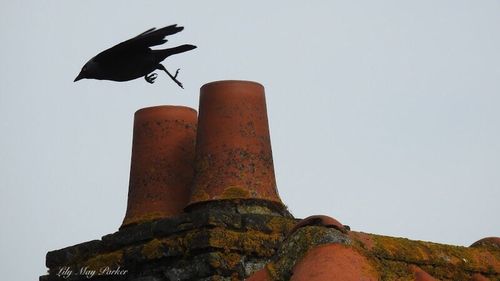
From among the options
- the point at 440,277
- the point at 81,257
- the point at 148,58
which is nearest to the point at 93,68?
the point at 148,58

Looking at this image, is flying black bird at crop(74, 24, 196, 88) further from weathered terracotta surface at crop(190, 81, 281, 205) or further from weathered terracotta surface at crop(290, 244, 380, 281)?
weathered terracotta surface at crop(290, 244, 380, 281)

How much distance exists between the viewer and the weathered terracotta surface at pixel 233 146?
6.30m

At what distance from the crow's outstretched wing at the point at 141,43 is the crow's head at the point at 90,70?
0.19 ft

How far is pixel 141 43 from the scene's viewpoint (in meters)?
6.61

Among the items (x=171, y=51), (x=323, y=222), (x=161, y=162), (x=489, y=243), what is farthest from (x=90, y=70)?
(x=323, y=222)

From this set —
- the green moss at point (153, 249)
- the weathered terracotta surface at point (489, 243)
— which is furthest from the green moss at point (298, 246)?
the weathered terracotta surface at point (489, 243)

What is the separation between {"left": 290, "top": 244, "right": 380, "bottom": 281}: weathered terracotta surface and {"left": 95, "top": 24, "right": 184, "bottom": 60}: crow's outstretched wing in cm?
266

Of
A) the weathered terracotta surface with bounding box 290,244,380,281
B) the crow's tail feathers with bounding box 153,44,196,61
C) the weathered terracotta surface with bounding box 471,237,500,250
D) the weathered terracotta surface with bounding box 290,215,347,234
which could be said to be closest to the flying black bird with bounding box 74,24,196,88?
the crow's tail feathers with bounding box 153,44,196,61

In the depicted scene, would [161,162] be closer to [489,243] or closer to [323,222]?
[489,243]

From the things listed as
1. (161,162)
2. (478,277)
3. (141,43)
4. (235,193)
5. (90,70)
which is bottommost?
(478,277)

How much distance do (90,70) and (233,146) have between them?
4.00ft

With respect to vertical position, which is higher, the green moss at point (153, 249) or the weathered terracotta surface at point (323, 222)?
the weathered terracotta surface at point (323, 222)

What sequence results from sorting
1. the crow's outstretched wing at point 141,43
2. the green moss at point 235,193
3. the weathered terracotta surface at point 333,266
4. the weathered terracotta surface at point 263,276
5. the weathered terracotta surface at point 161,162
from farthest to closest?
1. the weathered terracotta surface at point 161,162
2. the crow's outstretched wing at point 141,43
3. the green moss at point 235,193
4. the weathered terracotta surface at point 263,276
5. the weathered terracotta surface at point 333,266

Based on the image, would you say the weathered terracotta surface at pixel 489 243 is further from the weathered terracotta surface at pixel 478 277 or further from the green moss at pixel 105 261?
the green moss at pixel 105 261
